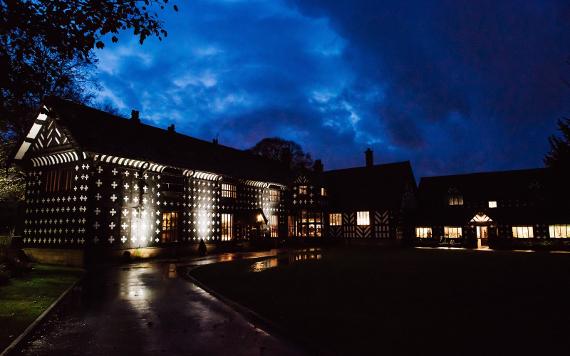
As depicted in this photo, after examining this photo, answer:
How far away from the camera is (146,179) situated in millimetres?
23812

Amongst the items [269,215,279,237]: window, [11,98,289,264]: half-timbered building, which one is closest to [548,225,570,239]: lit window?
[269,215,279,237]: window

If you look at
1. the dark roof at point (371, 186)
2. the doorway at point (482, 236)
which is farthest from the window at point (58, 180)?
the doorway at point (482, 236)

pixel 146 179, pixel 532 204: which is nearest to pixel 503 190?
pixel 532 204

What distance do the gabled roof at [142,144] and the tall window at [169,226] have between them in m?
3.39

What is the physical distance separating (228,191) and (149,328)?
23.9 metres

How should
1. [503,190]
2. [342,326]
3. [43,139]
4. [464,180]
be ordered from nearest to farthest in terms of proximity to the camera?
[342,326]
[43,139]
[503,190]
[464,180]

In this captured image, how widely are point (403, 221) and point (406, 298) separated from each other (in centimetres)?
3057

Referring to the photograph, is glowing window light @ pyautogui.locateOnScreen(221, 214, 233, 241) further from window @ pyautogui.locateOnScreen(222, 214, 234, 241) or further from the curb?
the curb

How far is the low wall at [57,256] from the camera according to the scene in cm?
2012

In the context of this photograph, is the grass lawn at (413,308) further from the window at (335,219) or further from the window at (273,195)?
the window at (335,219)

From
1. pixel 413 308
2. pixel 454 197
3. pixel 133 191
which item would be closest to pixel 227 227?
pixel 133 191

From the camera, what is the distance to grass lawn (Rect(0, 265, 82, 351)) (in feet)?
24.5

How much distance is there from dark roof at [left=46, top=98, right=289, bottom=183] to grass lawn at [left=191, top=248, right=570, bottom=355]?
37.7 ft

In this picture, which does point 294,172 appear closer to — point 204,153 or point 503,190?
point 204,153
